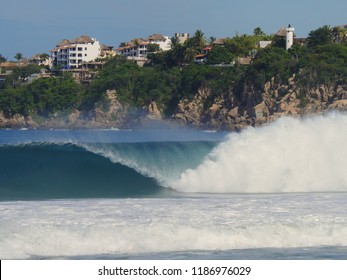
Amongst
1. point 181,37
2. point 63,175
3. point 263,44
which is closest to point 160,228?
point 63,175

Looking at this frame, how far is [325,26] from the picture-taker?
443 ft

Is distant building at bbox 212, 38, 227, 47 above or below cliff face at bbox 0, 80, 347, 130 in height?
above

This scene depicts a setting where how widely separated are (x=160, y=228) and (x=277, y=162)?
10568mm

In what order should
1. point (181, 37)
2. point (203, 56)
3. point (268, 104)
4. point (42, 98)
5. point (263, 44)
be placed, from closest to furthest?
point (268, 104), point (203, 56), point (42, 98), point (263, 44), point (181, 37)

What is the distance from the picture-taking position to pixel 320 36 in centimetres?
13325

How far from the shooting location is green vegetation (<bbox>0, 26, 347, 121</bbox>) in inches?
4574

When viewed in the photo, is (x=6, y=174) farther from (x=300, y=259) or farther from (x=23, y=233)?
(x=300, y=259)

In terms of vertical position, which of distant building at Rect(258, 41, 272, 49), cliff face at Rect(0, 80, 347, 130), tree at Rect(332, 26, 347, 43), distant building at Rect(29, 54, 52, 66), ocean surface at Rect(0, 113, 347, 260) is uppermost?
tree at Rect(332, 26, 347, 43)

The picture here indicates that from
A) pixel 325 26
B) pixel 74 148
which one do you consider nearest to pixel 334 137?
pixel 74 148

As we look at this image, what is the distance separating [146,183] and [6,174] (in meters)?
4.09

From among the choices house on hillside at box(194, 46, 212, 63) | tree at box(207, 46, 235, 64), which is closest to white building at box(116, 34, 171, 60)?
house on hillside at box(194, 46, 212, 63)

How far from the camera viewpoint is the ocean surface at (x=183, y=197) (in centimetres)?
1764

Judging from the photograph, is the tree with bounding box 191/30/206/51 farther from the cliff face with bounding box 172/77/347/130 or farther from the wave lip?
the wave lip

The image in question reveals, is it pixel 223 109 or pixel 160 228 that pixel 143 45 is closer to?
pixel 223 109
